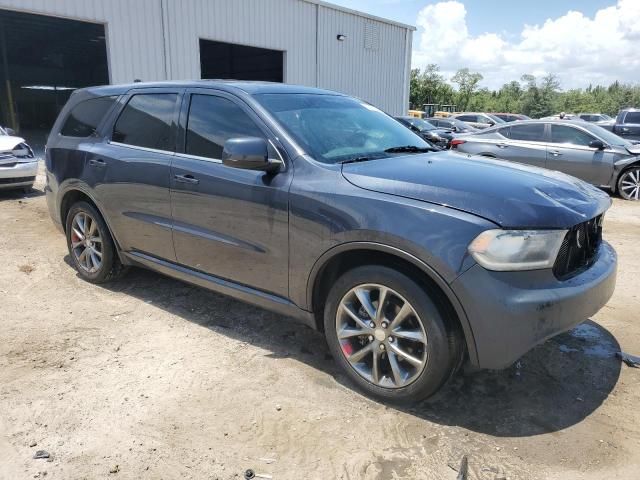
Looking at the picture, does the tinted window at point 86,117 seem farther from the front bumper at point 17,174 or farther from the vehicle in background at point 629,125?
the vehicle in background at point 629,125

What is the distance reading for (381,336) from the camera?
2.93 metres

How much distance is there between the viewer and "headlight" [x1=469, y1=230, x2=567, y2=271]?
2514mm

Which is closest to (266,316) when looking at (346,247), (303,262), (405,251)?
(303,262)

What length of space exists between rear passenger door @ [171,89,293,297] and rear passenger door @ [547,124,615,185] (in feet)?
27.5

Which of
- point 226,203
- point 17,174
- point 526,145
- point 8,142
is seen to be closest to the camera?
point 226,203

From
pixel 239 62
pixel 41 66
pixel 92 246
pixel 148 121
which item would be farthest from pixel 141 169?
pixel 41 66

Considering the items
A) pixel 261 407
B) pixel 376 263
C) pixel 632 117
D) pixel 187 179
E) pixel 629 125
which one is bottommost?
pixel 261 407

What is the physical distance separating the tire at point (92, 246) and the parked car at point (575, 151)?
834cm

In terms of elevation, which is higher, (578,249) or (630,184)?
(578,249)

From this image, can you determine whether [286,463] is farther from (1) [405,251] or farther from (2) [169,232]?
(2) [169,232]

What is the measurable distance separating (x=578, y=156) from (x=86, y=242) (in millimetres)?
8996

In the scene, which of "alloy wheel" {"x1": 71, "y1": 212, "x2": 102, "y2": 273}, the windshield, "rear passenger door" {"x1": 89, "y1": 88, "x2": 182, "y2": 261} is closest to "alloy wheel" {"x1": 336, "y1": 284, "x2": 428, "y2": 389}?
the windshield

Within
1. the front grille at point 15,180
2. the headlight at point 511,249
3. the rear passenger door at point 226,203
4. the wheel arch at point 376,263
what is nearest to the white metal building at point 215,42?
the front grille at point 15,180

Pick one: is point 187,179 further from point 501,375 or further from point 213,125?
point 501,375
